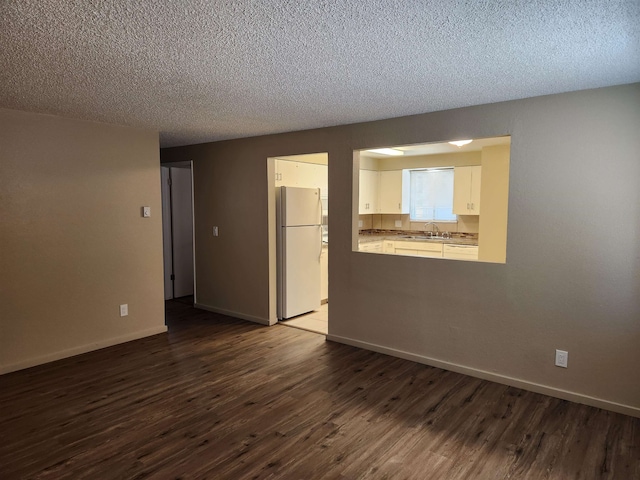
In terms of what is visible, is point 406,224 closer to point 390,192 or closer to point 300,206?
point 390,192

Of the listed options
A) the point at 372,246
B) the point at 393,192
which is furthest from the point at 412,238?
the point at 393,192

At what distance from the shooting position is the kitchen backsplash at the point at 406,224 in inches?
243

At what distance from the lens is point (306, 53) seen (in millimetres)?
2234

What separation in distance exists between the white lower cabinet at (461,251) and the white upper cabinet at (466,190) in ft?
1.78

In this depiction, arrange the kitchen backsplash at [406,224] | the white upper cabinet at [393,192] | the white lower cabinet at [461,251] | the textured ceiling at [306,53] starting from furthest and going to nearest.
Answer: the white upper cabinet at [393,192] → the kitchen backsplash at [406,224] → the white lower cabinet at [461,251] → the textured ceiling at [306,53]

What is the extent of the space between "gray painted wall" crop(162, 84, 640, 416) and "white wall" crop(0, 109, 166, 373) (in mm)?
1986

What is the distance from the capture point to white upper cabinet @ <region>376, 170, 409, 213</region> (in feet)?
21.5

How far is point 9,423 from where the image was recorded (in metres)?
2.79

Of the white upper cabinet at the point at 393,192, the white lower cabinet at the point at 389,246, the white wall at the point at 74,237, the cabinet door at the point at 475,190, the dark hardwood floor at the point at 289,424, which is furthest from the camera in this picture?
the white upper cabinet at the point at 393,192

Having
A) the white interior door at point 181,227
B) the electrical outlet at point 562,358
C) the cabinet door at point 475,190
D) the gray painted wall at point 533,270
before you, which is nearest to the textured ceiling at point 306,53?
the gray painted wall at point 533,270

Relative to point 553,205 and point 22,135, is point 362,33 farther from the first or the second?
point 22,135

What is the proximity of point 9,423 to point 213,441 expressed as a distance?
1442mm

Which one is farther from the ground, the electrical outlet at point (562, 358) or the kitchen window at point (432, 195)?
the kitchen window at point (432, 195)

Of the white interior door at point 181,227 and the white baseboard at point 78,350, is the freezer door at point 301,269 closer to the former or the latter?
the white baseboard at point 78,350
